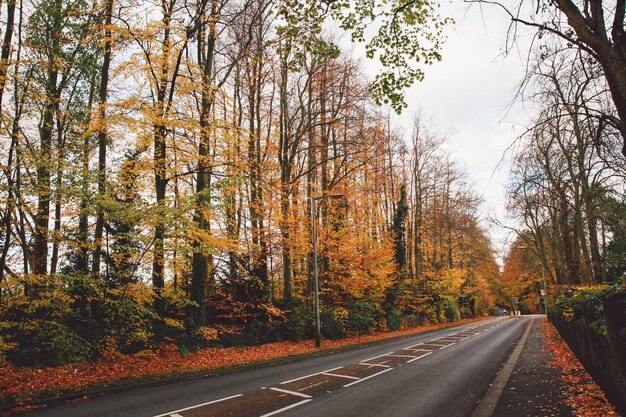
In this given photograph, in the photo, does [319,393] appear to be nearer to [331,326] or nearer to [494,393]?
[494,393]

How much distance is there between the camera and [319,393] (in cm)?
868

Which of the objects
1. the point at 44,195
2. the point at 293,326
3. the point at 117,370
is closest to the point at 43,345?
the point at 117,370

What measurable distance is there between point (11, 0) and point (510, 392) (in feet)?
61.5

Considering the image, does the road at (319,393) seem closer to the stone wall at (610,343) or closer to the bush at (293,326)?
the stone wall at (610,343)

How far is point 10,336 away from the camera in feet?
33.2

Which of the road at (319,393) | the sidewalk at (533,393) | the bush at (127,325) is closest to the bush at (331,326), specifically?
the road at (319,393)

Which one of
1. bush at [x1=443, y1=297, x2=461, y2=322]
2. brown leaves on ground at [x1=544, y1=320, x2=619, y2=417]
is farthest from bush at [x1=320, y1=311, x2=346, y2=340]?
bush at [x1=443, y1=297, x2=461, y2=322]

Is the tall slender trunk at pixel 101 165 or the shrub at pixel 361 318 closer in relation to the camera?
the tall slender trunk at pixel 101 165

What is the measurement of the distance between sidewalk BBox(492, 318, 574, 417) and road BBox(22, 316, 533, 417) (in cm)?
59

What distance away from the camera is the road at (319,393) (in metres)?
7.20

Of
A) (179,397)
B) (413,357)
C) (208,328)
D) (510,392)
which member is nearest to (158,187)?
(208,328)

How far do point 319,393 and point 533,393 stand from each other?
15.6ft

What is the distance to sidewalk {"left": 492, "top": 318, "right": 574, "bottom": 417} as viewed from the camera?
6.38 m

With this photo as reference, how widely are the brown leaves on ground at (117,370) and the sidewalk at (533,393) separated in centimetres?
894
